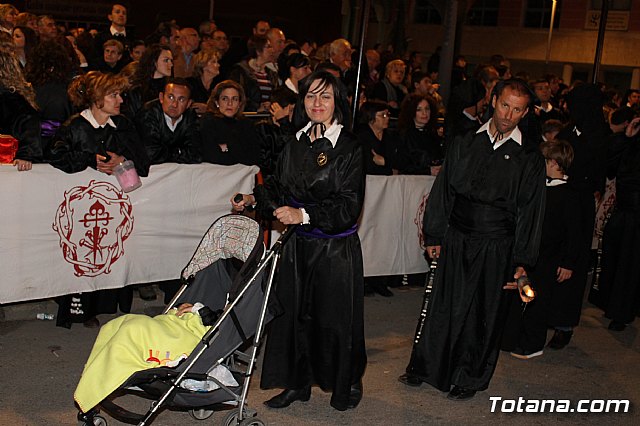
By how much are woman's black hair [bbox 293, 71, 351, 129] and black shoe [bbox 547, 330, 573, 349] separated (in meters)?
3.31

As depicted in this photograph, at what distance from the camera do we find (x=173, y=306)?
564 centimetres

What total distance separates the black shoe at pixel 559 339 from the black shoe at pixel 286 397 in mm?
2802

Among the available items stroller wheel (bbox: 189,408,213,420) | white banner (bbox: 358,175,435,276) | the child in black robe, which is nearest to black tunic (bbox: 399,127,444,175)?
white banner (bbox: 358,175,435,276)

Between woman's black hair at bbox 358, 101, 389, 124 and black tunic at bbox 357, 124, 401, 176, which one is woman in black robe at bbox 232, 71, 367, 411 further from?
woman's black hair at bbox 358, 101, 389, 124

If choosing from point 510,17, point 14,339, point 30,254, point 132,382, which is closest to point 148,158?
point 30,254

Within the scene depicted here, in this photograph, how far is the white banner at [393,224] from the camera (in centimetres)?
848

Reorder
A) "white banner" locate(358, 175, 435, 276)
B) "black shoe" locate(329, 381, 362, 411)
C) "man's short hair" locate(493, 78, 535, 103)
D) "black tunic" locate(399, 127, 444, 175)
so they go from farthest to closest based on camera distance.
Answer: "black tunic" locate(399, 127, 444, 175) → "white banner" locate(358, 175, 435, 276) → "man's short hair" locate(493, 78, 535, 103) → "black shoe" locate(329, 381, 362, 411)

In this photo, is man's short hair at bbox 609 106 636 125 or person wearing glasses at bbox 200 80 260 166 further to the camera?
man's short hair at bbox 609 106 636 125

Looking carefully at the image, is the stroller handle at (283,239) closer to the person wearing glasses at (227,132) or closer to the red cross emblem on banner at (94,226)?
the red cross emblem on banner at (94,226)

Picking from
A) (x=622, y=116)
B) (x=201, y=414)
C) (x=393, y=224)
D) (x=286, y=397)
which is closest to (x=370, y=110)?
(x=393, y=224)

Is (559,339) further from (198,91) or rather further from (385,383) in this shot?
(198,91)

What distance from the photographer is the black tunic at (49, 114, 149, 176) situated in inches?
265

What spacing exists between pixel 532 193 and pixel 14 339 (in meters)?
4.04

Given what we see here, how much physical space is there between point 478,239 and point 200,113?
3876mm
